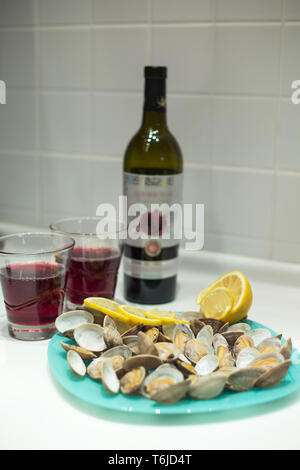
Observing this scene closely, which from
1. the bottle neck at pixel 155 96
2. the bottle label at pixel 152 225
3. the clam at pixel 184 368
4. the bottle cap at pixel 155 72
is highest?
the bottle cap at pixel 155 72

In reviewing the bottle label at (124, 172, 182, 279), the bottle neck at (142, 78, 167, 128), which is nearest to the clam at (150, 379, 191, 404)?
the bottle label at (124, 172, 182, 279)

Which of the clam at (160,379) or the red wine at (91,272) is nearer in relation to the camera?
the clam at (160,379)

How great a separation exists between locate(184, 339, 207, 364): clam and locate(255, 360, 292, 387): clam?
0.27 ft

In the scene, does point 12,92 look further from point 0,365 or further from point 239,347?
point 239,347

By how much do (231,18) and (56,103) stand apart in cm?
39

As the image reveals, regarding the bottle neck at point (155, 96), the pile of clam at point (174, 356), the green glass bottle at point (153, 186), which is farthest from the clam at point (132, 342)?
the bottle neck at point (155, 96)

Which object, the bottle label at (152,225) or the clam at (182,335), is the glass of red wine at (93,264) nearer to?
the bottle label at (152,225)

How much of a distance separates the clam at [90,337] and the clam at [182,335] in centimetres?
9

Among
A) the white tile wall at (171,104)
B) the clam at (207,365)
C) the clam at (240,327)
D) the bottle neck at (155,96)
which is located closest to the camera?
the clam at (207,365)

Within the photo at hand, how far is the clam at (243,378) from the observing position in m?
0.62

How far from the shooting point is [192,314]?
0.83 metres

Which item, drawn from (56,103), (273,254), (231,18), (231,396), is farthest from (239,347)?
(56,103)

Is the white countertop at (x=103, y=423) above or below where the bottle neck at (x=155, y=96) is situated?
below

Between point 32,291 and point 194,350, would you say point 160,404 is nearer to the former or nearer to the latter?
point 194,350
